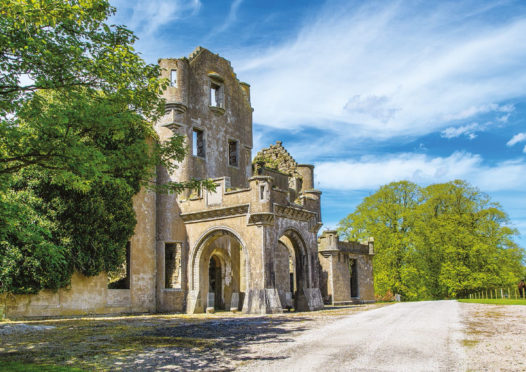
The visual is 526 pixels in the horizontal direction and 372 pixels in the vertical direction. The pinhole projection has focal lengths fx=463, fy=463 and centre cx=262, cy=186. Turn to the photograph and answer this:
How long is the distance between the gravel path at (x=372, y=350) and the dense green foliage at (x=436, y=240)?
94.7 feet

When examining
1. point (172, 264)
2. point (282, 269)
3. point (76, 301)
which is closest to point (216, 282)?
point (172, 264)

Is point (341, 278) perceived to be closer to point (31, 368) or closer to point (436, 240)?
point (436, 240)

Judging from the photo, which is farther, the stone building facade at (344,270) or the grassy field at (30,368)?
the stone building facade at (344,270)

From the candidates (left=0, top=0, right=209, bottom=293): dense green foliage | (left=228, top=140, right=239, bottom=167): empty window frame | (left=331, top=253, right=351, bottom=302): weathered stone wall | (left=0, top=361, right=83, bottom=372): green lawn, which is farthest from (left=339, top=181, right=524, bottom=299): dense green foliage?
(left=0, top=361, right=83, bottom=372): green lawn

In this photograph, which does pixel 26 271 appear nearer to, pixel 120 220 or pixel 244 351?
pixel 120 220

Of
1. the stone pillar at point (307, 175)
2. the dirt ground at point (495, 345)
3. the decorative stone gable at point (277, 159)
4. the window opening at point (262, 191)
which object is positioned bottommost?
the dirt ground at point (495, 345)

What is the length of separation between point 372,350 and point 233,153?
68.0 feet

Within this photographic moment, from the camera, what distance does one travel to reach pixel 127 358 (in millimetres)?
8641

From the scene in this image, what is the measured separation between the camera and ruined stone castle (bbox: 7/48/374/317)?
822 inches

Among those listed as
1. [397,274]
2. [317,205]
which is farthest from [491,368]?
[397,274]

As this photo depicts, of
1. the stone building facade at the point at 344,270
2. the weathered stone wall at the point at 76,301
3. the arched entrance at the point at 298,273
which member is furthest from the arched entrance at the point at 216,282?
the stone building facade at the point at 344,270

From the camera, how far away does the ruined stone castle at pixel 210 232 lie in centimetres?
2088

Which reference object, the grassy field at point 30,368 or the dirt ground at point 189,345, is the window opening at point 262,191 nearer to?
the dirt ground at point 189,345

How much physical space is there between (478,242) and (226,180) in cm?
2672
